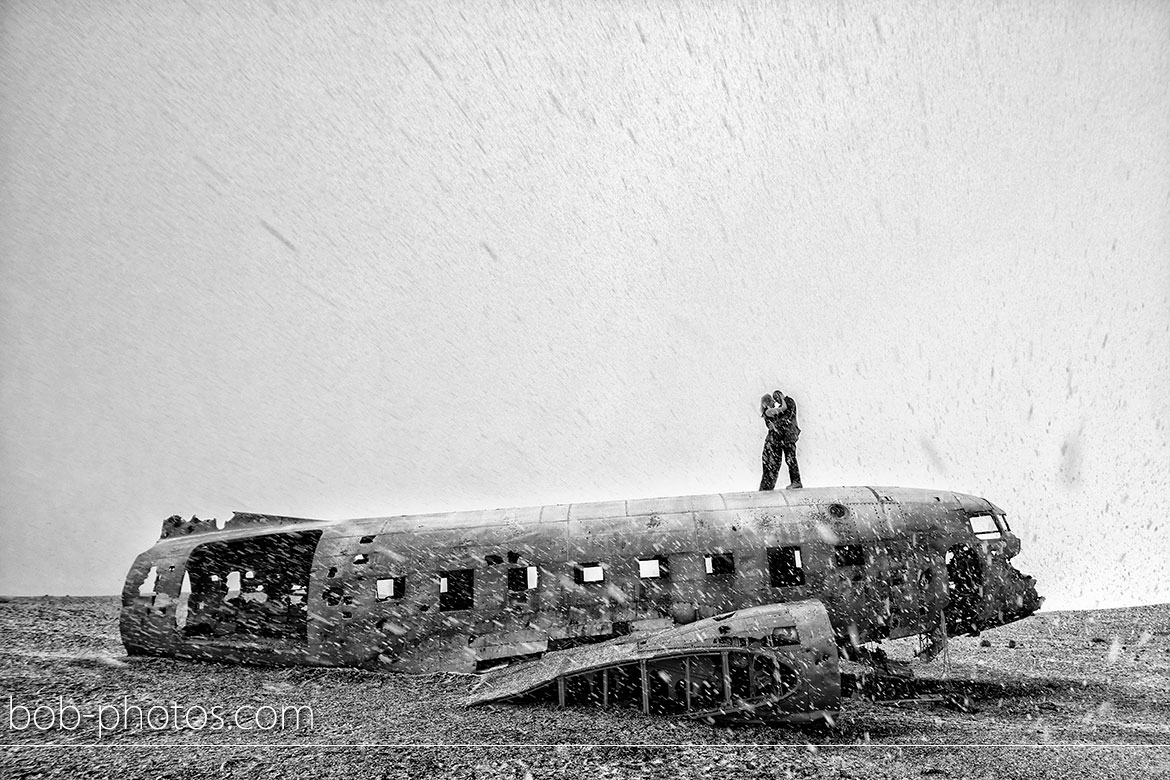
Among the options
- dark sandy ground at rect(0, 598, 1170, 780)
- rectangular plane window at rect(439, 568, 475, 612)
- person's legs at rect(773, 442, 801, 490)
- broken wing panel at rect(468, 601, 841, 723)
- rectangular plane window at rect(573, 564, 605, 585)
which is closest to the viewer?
dark sandy ground at rect(0, 598, 1170, 780)

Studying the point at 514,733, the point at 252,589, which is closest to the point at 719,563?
the point at 514,733

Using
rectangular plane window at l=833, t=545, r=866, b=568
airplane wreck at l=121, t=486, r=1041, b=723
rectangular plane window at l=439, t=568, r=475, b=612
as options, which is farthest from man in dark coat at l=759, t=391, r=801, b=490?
rectangular plane window at l=439, t=568, r=475, b=612

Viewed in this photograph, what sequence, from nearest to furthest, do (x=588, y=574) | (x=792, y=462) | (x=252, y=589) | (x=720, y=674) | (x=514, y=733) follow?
(x=514, y=733) < (x=720, y=674) < (x=588, y=574) < (x=792, y=462) < (x=252, y=589)

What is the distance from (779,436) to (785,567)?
10.1 feet

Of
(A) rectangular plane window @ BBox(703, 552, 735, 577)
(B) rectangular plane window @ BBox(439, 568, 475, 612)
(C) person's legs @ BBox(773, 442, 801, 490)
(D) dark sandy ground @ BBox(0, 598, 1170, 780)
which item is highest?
(C) person's legs @ BBox(773, 442, 801, 490)

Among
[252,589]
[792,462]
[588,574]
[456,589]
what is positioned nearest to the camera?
[588,574]

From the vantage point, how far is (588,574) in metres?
12.6

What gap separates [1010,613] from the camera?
1214cm

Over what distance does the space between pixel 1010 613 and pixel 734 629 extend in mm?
6221

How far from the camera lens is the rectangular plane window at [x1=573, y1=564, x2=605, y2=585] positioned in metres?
12.5

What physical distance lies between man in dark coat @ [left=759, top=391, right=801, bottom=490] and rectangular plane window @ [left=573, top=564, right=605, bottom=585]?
413 centimetres

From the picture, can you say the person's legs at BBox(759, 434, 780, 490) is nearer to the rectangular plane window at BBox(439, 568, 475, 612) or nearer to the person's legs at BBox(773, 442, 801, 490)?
the person's legs at BBox(773, 442, 801, 490)

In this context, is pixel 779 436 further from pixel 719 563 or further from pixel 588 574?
pixel 588 574

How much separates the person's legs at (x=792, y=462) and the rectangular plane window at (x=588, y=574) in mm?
4601
